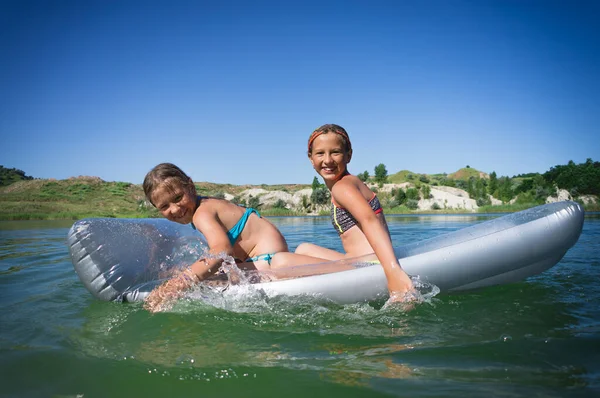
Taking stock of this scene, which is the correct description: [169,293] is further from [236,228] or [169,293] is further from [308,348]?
[308,348]

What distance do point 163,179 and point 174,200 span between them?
179mm

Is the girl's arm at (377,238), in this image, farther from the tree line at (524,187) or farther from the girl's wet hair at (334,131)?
the tree line at (524,187)

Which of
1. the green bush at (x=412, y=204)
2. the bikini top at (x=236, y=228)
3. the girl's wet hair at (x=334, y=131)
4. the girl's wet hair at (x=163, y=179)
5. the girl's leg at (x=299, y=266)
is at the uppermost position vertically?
the girl's wet hair at (x=334, y=131)

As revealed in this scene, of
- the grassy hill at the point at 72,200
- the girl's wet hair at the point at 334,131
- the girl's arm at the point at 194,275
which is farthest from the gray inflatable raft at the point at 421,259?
the grassy hill at the point at 72,200

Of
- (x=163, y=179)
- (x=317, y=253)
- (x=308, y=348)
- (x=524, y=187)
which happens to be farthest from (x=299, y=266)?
(x=524, y=187)

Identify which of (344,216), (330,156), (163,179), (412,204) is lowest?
(412,204)

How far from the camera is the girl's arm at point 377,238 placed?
2.53m

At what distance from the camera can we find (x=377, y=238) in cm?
260

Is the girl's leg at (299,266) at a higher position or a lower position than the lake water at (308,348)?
higher

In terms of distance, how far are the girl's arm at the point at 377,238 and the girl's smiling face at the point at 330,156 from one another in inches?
8.1

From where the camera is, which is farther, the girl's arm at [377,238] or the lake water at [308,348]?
the girl's arm at [377,238]

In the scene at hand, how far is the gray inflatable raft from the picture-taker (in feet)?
8.83

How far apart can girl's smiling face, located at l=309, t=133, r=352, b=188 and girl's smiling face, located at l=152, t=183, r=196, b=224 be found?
1.02m

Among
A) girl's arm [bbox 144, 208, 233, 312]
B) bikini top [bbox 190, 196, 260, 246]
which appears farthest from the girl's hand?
bikini top [bbox 190, 196, 260, 246]
